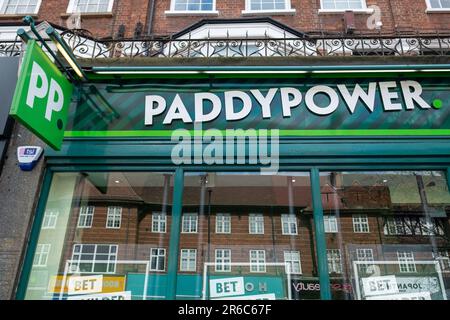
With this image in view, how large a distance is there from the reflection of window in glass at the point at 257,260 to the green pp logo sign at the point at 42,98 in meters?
3.06

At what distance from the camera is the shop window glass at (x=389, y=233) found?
4742 millimetres

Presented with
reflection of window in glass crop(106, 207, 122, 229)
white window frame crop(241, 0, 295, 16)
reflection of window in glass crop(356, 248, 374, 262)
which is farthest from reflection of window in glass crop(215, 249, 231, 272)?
white window frame crop(241, 0, 295, 16)

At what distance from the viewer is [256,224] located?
5.20 m

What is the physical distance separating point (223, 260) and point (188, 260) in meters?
0.48

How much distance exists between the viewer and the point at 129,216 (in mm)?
5258

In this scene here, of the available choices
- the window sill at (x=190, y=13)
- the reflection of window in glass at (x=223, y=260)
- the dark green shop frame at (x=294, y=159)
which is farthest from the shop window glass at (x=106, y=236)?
the window sill at (x=190, y=13)

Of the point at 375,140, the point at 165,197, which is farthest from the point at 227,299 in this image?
the point at 375,140

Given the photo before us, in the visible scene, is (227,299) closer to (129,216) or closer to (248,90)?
(129,216)

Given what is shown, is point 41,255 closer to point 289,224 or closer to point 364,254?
point 289,224

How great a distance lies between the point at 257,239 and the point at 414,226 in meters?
2.26

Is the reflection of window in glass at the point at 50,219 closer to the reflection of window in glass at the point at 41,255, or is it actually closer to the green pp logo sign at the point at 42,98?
the reflection of window in glass at the point at 41,255
